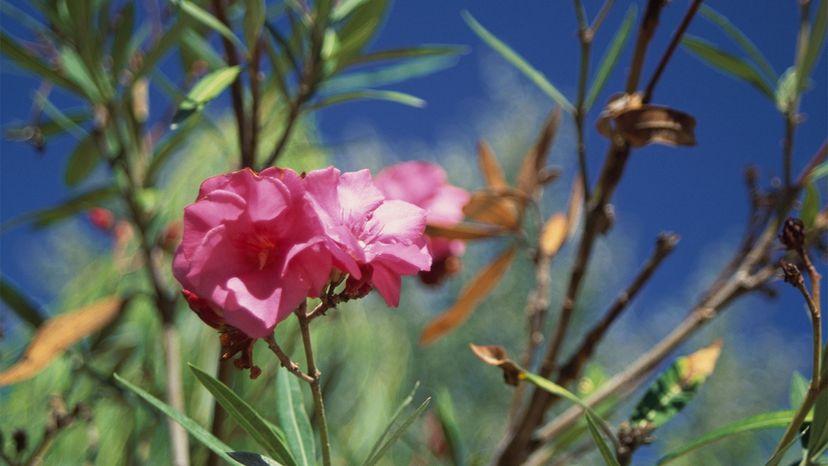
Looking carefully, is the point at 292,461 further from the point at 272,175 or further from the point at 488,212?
the point at 488,212

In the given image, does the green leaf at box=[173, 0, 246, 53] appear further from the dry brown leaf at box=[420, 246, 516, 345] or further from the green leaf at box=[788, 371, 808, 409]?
the green leaf at box=[788, 371, 808, 409]

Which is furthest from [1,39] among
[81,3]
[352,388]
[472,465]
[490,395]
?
[490,395]

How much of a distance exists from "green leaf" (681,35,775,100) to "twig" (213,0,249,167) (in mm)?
441

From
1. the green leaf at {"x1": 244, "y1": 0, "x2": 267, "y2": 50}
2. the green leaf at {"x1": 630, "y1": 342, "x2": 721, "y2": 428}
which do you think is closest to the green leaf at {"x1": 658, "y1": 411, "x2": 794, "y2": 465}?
the green leaf at {"x1": 630, "y1": 342, "x2": 721, "y2": 428}

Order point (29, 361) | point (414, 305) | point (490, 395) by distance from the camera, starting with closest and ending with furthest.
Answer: point (29, 361) < point (490, 395) < point (414, 305)

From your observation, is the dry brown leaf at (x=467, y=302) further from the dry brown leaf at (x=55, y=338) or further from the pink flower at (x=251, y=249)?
the pink flower at (x=251, y=249)

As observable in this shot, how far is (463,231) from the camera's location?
958mm

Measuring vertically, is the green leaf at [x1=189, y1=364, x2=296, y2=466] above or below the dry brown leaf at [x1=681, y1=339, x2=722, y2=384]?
below

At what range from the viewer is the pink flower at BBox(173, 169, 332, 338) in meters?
0.47

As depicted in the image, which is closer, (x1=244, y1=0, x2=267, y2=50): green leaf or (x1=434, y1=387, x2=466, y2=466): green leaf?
(x1=244, y1=0, x2=267, y2=50): green leaf

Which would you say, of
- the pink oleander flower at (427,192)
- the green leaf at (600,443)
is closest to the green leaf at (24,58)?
the pink oleander flower at (427,192)

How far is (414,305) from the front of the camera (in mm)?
4812

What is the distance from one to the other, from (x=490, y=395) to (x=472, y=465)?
3329 millimetres

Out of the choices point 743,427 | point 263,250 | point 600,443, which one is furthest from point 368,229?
point 743,427
